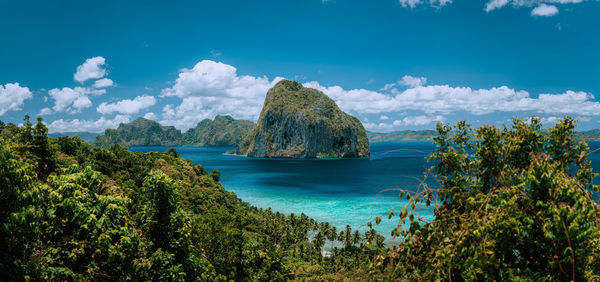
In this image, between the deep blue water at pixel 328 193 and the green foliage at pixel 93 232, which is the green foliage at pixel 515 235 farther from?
the deep blue water at pixel 328 193

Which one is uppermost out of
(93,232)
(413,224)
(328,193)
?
(413,224)

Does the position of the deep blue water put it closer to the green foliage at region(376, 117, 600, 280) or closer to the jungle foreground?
the jungle foreground

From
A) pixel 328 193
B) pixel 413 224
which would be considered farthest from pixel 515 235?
pixel 328 193

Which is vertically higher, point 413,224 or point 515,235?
point 413,224

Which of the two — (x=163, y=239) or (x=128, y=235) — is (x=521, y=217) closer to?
(x=128, y=235)

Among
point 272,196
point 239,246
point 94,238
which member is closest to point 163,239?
point 94,238

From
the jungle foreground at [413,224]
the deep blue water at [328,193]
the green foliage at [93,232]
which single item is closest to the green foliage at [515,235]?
the jungle foreground at [413,224]

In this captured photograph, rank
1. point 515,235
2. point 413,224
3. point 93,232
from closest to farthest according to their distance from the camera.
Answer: point 515,235 → point 413,224 → point 93,232

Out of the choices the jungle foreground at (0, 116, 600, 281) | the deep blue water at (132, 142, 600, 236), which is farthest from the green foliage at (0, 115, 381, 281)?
the deep blue water at (132, 142, 600, 236)

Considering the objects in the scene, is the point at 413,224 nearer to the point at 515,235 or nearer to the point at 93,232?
the point at 515,235

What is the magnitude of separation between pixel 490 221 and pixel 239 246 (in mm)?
27245

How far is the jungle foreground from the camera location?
158 inches

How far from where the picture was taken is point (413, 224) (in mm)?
4363

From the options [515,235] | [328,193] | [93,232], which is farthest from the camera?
[328,193]
